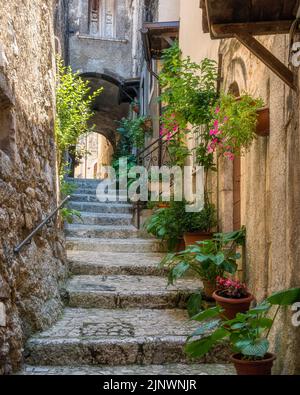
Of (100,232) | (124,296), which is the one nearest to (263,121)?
(124,296)

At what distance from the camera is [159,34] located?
369 inches

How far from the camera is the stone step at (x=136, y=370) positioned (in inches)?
128

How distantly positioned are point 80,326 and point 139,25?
39.0 ft

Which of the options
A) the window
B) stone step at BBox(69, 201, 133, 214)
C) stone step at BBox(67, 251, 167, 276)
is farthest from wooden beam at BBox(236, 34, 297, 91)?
the window

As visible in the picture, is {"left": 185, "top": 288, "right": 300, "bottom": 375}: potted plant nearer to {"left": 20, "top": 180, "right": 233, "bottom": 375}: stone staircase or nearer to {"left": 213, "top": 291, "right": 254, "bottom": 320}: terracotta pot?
{"left": 20, "top": 180, "right": 233, "bottom": 375}: stone staircase

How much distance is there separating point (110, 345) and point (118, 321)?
0.60 meters

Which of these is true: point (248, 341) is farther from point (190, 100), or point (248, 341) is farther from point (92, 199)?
point (92, 199)

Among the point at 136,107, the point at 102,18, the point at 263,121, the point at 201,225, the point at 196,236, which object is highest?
the point at 102,18

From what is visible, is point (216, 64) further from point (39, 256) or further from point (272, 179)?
point (39, 256)

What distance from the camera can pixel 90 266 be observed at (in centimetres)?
546

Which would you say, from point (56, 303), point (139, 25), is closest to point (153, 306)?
point (56, 303)

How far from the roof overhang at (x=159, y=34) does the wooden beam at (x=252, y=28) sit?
257 inches

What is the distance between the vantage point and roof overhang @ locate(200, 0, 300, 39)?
285 centimetres

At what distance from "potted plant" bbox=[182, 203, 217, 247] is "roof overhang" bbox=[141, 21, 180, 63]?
487cm
